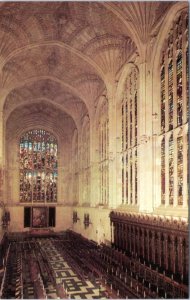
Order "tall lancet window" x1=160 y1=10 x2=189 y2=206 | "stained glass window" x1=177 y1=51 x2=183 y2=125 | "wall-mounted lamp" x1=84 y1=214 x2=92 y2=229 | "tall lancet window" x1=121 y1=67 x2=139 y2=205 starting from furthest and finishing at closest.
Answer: "wall-mounted lamp" x1=84 y1=214 x2=92 y2=229, "tall lancet window" x1=121 y1=67 x2=139 y2=205, "stained glass window" x1=177 y1=51 x2=183 y2=125, "tall lancet window" x1=160 y1=10 x2=189 y2=206

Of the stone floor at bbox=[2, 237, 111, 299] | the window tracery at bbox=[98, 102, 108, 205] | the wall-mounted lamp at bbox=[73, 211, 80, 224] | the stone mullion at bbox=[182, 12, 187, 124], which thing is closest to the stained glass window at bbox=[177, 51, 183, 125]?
the stone mullion at bbox=[182, 12, 187, 124]

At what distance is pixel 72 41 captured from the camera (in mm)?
21203

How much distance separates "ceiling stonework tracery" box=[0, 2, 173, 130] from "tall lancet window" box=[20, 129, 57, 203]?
914cm

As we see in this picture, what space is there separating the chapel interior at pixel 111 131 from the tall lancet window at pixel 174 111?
45 millimetres

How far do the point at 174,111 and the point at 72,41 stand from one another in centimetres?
991

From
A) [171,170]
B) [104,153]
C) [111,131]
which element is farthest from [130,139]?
[104,153]

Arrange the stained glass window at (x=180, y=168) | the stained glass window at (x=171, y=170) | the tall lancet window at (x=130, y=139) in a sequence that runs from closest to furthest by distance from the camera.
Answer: the stained glass window at (x=180, y=168), the stained glass window at (x=171, y=170), the tall lancet window at (x=130, y=139)

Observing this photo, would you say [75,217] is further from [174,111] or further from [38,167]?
[174,111]

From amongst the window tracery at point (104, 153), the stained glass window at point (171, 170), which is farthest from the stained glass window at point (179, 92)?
the window tracery at point (104, 153)

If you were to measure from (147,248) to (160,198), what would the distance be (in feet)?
7.35

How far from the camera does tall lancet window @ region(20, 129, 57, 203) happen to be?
36.2m

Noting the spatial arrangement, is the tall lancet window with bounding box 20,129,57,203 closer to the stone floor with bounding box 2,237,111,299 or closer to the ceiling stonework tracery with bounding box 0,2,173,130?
the ceiling stonework tracery with bounding box 0,2,173,130

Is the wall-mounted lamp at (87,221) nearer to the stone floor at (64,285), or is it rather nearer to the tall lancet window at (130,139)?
the tall lancet window at (130,139)

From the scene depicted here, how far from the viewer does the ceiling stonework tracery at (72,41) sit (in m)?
16.5
